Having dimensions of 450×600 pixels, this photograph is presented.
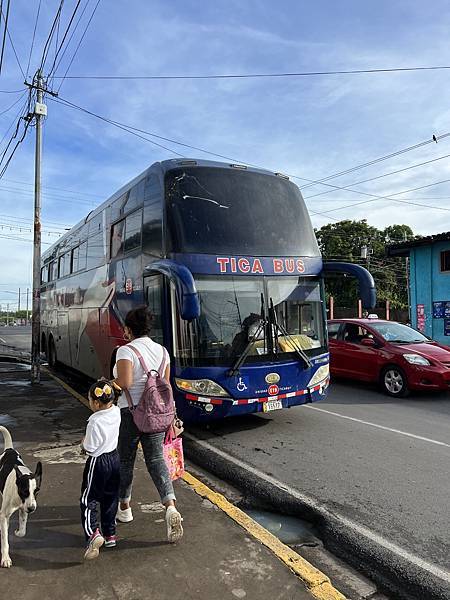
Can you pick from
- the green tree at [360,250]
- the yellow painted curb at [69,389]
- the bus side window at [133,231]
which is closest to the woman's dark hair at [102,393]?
the bus side window at [133,231]

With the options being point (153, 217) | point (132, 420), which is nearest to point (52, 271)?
point (153, 217)

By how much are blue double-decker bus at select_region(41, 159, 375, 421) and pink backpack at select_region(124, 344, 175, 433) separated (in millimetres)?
1492

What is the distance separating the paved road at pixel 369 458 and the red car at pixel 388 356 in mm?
496

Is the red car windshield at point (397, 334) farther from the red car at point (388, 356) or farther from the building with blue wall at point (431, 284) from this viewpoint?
the building with blue wall at point (431, 284)

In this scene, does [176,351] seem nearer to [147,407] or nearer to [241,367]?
[241,367]

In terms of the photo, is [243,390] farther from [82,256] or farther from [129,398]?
[82,256]

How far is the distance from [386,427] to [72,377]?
361 inches

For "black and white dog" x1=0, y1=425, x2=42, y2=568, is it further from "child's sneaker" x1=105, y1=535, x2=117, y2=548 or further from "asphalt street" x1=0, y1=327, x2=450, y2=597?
"asphalt street" x1=0, y1=327, x2=450, y2=597

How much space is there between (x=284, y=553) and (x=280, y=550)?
46mm

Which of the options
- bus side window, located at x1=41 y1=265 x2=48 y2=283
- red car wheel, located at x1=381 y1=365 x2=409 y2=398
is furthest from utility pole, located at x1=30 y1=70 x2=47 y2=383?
red car wheel, located at x1=381 y1=365 x2=409 y2=398

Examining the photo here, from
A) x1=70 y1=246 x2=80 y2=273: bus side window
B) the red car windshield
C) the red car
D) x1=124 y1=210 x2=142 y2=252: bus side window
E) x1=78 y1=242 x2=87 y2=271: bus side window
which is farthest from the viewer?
x1=70 y1=246 x2=80 y2=273: bus side window

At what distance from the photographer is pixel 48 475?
4887mm

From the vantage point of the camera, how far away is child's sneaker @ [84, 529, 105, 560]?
3201 millimetres

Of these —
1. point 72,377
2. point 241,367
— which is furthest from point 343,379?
point 72,377
